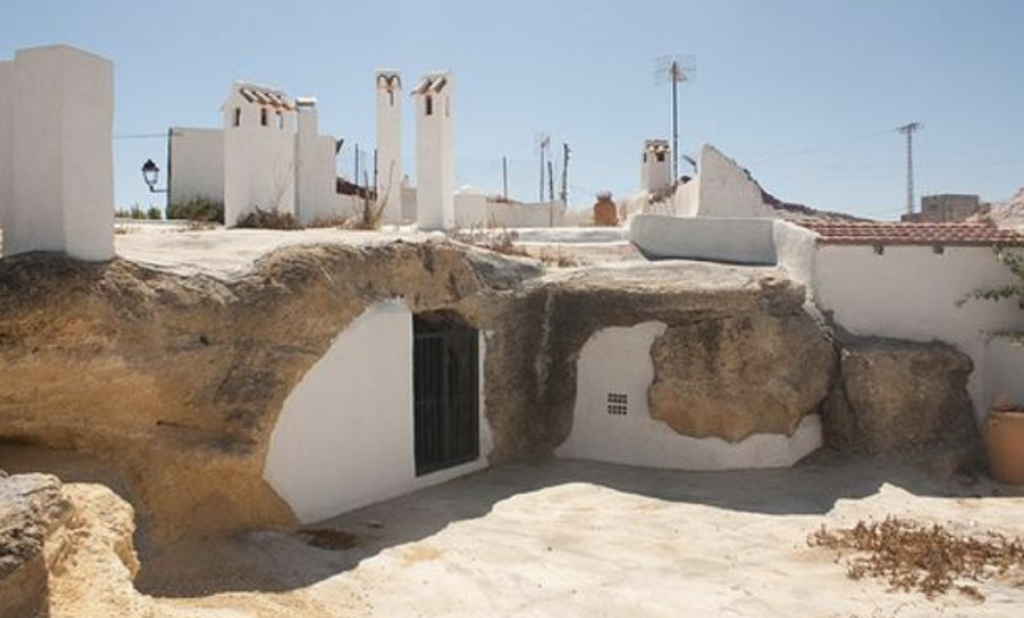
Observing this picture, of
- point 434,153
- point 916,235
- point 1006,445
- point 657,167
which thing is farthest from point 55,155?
point 657,167

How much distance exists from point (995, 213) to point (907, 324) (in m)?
7.09

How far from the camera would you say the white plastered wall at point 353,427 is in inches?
340

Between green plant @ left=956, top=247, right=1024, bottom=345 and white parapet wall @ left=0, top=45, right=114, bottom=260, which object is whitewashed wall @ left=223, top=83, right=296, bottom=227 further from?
green plant @ left=956, top=247, right=1024, bottom=345

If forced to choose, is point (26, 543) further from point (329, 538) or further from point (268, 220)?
point (268, 220)

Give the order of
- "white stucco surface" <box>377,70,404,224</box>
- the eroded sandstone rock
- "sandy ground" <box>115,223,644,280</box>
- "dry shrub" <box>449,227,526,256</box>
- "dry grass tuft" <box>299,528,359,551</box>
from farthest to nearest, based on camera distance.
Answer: "white stucco surface" <box>377,70,404,224</box> → "dry shrub" <box>449,227,526,256</box> → "dry grass tuft" <box>299,528,359,551</box> → "sandy ground" <box>115,223,644,280</box> → the eroded sandstone rock

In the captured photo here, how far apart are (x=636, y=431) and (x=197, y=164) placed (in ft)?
49.8

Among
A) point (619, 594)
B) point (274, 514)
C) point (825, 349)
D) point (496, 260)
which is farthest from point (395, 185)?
point (619, 594)

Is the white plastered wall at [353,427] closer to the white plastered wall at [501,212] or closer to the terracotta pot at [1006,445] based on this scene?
the terracotta pot at [1006,445]

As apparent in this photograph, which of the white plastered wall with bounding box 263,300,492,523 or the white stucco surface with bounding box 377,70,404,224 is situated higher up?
the white stucco surface with bounding box 377,70,404,224

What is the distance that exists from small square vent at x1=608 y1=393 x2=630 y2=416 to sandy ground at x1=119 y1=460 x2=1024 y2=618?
1.05 metres

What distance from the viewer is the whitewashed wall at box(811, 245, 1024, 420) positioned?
12102 millimetres

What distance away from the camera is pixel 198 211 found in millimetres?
20547

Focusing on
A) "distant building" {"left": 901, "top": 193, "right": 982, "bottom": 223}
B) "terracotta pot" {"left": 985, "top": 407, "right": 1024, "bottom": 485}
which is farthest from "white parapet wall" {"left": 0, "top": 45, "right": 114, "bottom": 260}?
"distant building" {"left": 901, "top": 193, "right": 982, "bottom": 223}

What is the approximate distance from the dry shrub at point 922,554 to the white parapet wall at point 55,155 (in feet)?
23.7
